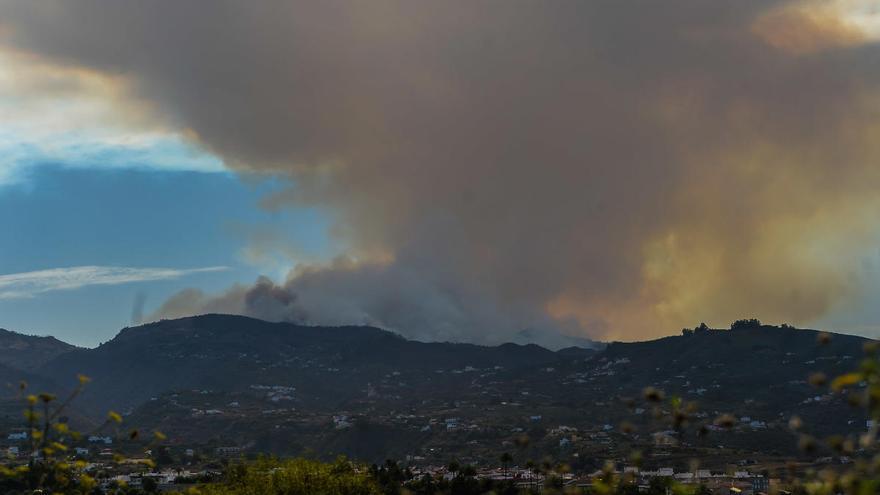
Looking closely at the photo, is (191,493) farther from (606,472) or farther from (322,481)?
(322,481)

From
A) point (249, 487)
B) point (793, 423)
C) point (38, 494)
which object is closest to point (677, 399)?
point (793, 423)

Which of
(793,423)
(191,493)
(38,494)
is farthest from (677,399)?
(38,494)

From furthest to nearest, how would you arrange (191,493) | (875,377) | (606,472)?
1. (191,493)
2. (606,472)
3. (875,377)

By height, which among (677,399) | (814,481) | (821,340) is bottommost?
(814,481)

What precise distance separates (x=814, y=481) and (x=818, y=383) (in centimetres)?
442

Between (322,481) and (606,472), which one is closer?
(606,472)

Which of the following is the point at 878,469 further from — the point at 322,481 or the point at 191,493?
the point at 322,481

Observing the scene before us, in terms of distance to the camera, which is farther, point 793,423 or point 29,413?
point 29,413

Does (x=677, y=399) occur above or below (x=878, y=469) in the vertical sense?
above

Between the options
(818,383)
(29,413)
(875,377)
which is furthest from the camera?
(29,413)

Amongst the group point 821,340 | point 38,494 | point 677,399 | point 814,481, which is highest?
point 821,340

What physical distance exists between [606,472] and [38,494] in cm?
17432

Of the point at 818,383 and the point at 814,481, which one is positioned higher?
the point at 818,383

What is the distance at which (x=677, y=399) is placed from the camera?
81.9 ft
